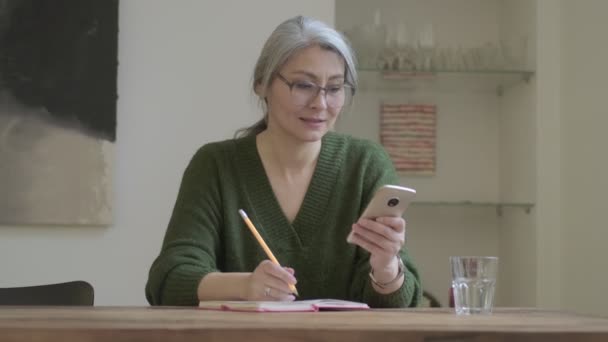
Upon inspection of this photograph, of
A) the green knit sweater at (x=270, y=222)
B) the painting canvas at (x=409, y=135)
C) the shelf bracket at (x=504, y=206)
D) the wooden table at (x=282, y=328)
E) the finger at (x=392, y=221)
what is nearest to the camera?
the wooden table at (x=282, y=328)

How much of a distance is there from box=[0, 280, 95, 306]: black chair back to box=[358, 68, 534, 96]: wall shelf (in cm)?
166

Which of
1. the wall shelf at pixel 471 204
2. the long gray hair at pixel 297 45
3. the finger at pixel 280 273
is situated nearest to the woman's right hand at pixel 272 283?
the finger at pixel 280 273

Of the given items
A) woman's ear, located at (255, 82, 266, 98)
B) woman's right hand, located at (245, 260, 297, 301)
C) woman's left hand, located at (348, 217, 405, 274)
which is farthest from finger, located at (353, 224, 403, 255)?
woman's ear, located at (255, 82, 266, 98)

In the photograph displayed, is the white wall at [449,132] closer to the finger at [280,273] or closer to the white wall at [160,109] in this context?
the white wall at [160,109]

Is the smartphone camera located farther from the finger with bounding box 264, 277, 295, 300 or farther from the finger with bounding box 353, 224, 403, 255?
the finger with bounding box 264, 277, 295, 300

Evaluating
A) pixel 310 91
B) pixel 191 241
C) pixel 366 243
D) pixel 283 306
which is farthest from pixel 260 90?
pixel 283 306

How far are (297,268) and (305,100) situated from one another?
38 centimetres

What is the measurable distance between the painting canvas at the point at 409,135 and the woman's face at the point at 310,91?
1.55 m

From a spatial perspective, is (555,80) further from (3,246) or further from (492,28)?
(3,246)

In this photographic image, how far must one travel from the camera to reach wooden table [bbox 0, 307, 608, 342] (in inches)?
44.4

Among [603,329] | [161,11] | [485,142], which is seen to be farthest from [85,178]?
[603,329]

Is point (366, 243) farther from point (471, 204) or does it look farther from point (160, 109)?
point (471, 204)

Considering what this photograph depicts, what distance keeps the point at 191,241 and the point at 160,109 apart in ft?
4.47

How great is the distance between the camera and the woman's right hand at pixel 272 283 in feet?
5.55
